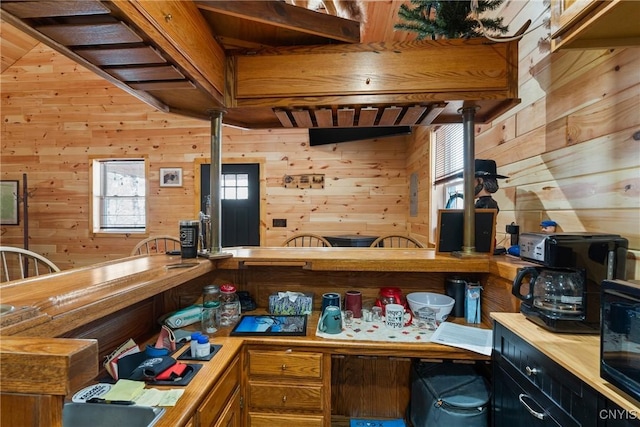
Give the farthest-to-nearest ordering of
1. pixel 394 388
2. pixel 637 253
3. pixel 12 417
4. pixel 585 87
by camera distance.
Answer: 1. pixel 394 388
2. pixel 585 87
3. pixel 637 253
4. pixel 12 417

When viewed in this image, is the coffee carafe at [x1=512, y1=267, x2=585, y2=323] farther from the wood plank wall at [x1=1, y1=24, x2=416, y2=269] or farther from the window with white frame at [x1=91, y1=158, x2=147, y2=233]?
the window with white frame at [x1=91, y1=158, x2=147, y2=233]

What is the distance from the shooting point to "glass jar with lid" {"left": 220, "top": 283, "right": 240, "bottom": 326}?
1.55m

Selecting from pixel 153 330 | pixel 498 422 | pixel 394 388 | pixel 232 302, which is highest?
pixel 232 302

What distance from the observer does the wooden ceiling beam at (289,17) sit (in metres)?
1.17

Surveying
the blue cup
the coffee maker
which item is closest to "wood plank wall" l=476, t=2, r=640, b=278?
the coffee maker

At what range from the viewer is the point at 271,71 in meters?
1.44

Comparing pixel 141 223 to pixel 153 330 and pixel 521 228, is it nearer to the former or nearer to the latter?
pixel 153 330

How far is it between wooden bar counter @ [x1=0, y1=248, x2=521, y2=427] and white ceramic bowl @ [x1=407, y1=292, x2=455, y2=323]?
0.21ft

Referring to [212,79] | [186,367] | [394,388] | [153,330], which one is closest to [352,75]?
[212,79]

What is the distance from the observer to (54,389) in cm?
43

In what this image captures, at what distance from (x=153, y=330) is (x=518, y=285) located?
1669mm

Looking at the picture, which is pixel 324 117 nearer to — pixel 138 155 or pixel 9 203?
pixel 138 155

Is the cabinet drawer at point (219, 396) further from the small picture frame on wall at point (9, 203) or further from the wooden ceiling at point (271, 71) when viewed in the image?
the small picture frame on wall at point (9, 203)

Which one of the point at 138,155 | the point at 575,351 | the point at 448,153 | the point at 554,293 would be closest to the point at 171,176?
the point at 138,155
